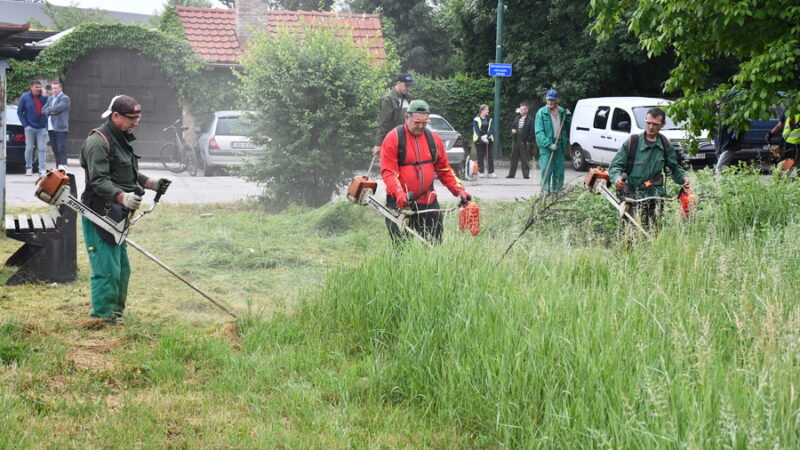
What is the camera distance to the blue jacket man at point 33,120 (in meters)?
19.2

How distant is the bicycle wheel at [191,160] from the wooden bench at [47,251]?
13020 mm

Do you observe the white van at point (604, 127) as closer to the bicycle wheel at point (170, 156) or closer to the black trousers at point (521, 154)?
the black trousers at point (521, 154)

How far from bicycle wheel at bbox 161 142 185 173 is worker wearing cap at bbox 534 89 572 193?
12.3 meters

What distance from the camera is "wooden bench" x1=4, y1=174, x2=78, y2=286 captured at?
8828mm

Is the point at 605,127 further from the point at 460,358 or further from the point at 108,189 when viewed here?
the point at 460,358

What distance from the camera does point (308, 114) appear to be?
45.0 ft

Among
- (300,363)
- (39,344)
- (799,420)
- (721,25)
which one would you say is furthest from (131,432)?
(721,25)

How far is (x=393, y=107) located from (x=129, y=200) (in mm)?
6240

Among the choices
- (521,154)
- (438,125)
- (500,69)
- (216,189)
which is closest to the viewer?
(216,189)

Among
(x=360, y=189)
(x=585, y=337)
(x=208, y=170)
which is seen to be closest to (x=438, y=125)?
(x=208, y=170)

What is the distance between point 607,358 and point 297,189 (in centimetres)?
1011

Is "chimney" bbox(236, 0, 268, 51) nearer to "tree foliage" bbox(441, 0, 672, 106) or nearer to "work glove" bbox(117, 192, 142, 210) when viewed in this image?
"tree foliage" bbox(441, 0, 672, 106)

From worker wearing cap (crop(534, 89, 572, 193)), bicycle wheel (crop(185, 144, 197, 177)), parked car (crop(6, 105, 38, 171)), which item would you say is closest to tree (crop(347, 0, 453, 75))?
bicycle wheel (crop(185, 144, 197, 177))

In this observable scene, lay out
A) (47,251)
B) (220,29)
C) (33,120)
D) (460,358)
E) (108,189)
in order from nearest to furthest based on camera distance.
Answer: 1. (460,358)
2. (108,189)
3. (47,251)
4. (33,120)
5. (220,29)
